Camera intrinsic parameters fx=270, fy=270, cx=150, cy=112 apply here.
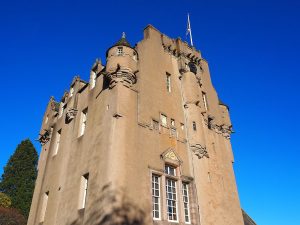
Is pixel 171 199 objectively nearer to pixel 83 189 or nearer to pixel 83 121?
pixel 83 189

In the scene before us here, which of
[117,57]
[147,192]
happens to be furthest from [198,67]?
[147,192]

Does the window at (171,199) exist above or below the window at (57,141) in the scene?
below

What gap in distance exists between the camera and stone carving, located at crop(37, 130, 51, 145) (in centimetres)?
3088

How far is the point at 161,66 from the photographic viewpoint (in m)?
26.0

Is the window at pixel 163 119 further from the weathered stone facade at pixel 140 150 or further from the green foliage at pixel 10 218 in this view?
the green foliage at pixel 10 218

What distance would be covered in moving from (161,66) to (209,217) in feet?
45.9

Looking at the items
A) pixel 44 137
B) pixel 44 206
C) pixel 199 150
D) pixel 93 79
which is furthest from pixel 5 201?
pixel 199 150

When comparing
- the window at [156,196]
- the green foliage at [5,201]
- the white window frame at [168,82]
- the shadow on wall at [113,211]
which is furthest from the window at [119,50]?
the green foliage at [5,201]

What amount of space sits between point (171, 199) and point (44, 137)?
18.8 m

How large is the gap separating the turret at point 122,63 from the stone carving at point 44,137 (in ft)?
43.6

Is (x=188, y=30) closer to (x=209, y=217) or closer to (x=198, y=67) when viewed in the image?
(x=198, y=67)

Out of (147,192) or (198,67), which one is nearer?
(147,192)

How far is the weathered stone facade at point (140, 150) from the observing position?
1731cm

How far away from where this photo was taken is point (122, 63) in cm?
2150
